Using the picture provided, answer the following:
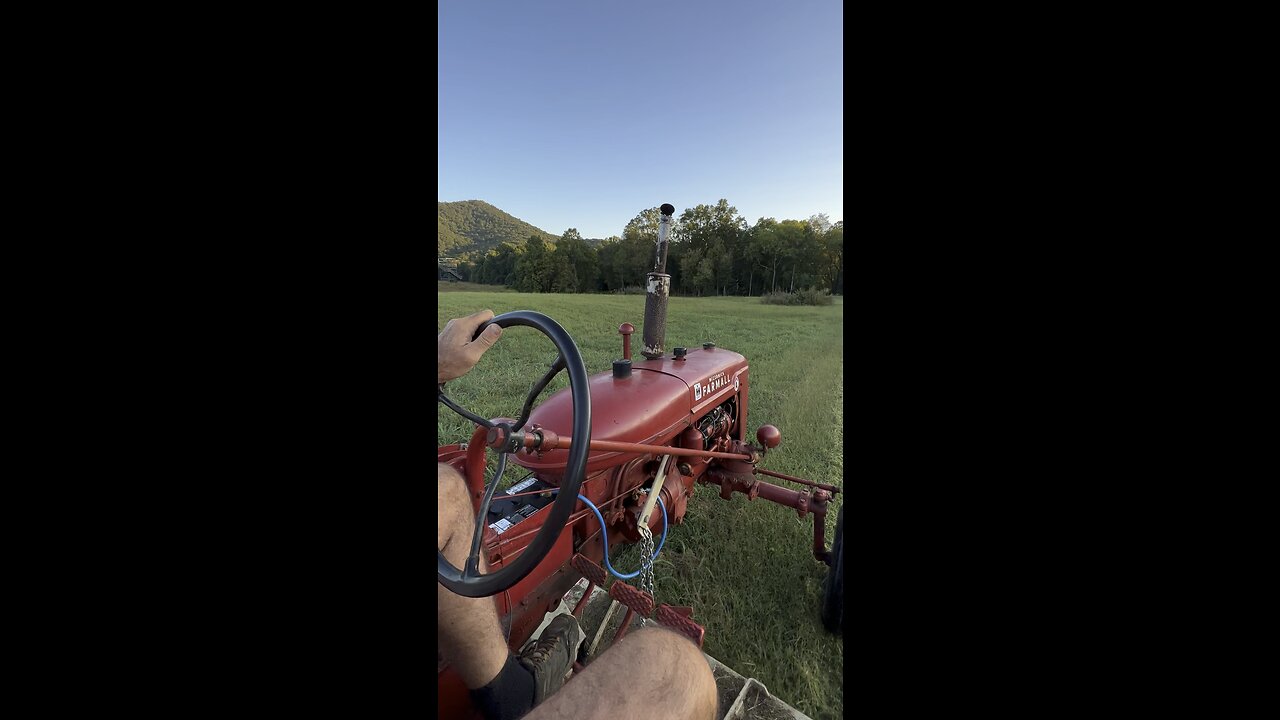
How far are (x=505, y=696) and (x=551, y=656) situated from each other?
6.7 inches

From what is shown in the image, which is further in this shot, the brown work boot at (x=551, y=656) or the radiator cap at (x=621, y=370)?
the radiator cap at (x=621, y=370)

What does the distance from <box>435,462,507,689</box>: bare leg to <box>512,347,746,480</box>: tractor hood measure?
47cm

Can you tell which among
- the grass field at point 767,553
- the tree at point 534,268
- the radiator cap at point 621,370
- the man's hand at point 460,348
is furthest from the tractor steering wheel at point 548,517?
the tree at point 534,268

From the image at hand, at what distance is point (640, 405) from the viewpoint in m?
2.07

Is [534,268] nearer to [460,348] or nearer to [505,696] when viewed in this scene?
[460,348]

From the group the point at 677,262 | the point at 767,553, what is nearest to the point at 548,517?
the point at 767,553

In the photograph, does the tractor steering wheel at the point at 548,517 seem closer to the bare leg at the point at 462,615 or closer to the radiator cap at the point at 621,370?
the bare leg at the point at 462,615

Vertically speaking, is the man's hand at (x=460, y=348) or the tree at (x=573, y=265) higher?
the tree at (x=573, y=265)

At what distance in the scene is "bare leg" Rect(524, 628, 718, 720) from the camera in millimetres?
753

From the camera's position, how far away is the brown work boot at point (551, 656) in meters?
1.35

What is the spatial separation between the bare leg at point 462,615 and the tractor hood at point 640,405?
47 centimetres

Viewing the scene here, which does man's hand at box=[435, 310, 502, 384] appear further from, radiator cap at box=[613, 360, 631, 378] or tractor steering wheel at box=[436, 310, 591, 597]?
radiator cap at box=[613, 360, 631, 378]
